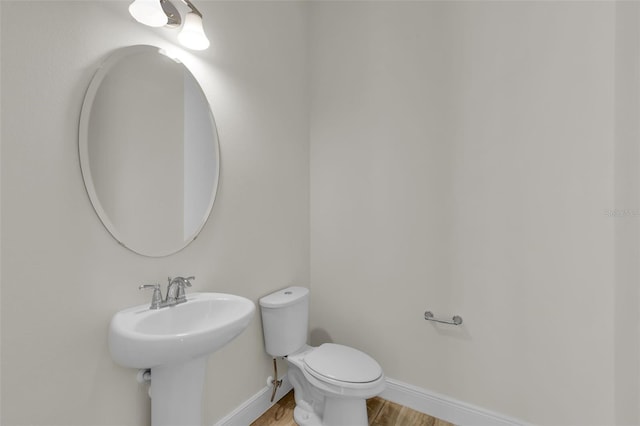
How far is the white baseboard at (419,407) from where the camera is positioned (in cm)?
149

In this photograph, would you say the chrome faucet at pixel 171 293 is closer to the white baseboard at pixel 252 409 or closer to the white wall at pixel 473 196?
the white baseboard at pixel 252 409

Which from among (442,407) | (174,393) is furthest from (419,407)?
(174,393)

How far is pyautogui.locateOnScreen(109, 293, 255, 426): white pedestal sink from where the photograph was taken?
88 centimetres

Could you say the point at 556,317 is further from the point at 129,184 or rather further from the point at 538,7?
the point at 129,184

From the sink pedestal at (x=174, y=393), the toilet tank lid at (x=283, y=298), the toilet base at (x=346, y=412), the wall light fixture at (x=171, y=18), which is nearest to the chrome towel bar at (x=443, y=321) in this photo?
the toilet base at (x=346, y=412)

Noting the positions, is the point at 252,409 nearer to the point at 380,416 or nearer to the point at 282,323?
the point at 282,323

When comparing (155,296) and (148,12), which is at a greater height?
(148,12)

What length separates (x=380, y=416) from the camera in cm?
166

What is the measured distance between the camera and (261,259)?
65.2 inches

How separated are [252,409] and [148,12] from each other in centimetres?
185

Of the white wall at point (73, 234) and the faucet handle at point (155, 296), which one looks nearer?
the white wall at point (73, 234)

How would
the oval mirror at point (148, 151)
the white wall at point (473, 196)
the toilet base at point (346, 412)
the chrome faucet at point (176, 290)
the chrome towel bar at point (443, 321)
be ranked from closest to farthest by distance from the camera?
1. the oval mirror at point (148, 151)
2. the chrome faucet at point (176, 290)
3. the white wall at point (473, 196)
4. the toilet base at point (346, 412)
5. the chrome towel bar at point (443, 321)

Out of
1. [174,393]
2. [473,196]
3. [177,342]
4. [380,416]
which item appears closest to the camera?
[177,342]

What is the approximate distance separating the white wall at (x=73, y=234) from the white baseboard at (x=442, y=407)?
90 cm
